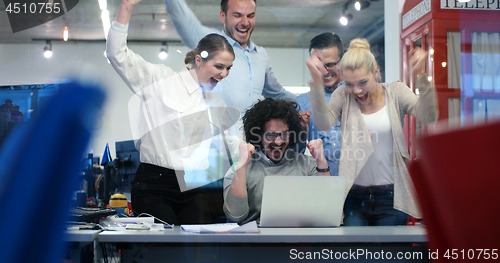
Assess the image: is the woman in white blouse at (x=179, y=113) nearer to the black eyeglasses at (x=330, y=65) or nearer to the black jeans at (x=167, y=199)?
the black jeans at (x=167, y=199)

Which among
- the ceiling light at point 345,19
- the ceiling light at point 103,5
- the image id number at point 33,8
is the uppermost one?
the image id number at point 33,8

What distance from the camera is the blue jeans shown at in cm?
217

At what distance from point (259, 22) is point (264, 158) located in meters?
1.19

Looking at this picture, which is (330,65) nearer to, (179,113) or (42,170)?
(179,113)

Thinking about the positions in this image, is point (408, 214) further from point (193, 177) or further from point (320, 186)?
point (193, 177)

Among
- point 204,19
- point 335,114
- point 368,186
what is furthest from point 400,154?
point 204,19

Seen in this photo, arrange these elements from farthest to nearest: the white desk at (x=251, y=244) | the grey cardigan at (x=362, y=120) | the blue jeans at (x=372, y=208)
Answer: the grey cardigan at (x=362, y=120) < the blue jeans at (x=372, y=208) < the white desk at (x=251, y=244)

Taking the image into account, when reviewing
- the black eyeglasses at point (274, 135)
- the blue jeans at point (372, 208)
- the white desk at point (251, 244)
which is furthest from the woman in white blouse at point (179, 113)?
the white desk at point (251, 244)

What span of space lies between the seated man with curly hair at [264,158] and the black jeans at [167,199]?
1.38 ft

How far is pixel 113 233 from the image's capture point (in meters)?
1.28

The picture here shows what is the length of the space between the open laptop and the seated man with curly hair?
338 millimetres

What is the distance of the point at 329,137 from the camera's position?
2680 millimetres

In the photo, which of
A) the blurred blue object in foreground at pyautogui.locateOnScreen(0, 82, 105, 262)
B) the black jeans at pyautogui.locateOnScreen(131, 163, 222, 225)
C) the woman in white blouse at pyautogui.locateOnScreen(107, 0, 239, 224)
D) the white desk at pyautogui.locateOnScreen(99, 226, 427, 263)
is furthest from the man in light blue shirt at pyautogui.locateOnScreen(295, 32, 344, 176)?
the blurred blue object in foreground at pyautogui.locateOnScreen(0, 82, 105, 262)

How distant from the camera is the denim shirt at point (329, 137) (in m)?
2.57
